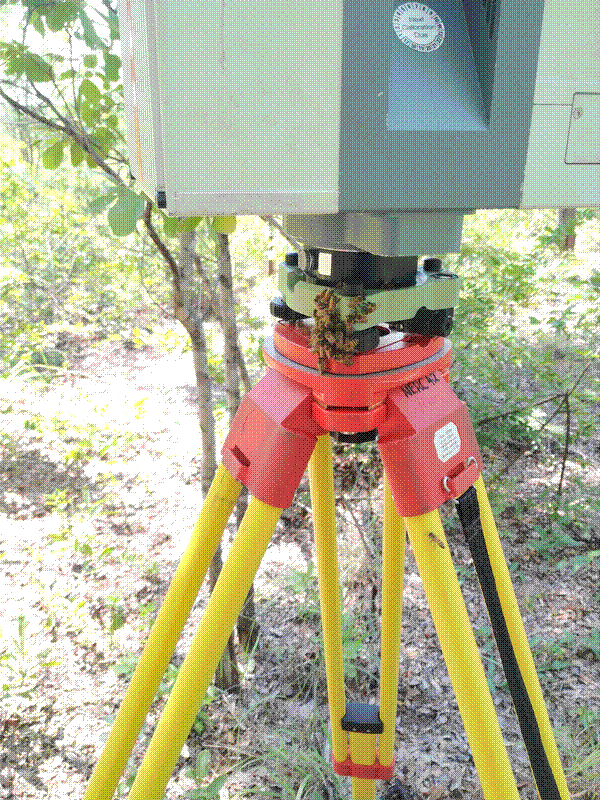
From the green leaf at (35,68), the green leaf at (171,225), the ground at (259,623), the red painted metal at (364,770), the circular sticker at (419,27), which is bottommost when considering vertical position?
the ground at (259,623)

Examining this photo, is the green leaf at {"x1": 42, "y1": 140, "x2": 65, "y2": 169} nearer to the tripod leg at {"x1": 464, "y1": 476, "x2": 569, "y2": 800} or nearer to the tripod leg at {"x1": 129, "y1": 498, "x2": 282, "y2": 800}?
the tripod leg at {"x1": 129, "y1": 498, "x2": 282, "y2": 800}

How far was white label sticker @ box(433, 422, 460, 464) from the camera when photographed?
0.79m

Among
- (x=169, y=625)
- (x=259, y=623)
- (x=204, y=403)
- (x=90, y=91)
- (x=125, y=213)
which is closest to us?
(x=169, y=625)

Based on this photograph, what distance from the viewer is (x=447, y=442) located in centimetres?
81

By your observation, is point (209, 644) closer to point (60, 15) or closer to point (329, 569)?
point (329, 569)

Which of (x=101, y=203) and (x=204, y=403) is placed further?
(x=204, y=403)

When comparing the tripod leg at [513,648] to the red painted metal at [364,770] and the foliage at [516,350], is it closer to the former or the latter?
the red painted metal at [364,770]

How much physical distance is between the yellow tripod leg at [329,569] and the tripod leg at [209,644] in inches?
11.3

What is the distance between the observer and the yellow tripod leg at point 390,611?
1.19 meters

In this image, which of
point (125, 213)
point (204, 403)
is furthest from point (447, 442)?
point (204, 403)

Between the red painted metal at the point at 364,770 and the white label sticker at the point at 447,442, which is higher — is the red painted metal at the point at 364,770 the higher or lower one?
the lower one

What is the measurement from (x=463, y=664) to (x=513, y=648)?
0.45ft

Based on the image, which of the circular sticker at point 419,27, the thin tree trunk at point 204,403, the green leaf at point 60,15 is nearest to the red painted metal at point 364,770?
the thin tree trunk at point 204,403

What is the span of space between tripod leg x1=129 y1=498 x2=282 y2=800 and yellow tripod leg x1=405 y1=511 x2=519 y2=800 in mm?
203
